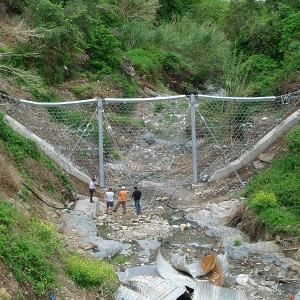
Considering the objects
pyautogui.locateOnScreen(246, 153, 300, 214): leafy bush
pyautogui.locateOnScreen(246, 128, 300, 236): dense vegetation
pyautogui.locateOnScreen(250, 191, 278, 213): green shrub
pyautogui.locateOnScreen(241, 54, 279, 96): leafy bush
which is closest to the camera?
pyautogui.locateOnScreen(246, 128, 300, 236): dense vegetation

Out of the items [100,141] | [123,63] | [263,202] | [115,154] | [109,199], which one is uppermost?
[263,202]

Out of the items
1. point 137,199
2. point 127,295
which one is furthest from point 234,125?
point 127,295

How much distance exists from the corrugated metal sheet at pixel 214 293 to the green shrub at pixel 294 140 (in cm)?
520

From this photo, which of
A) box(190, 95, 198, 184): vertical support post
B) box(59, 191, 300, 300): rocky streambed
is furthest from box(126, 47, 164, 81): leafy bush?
box(59, 191, 300, 300): rocky streambed

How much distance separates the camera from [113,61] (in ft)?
71.4

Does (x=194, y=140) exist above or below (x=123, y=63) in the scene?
above

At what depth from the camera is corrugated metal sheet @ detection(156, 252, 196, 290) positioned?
9.96 metres

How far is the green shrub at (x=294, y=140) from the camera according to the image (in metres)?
13.8

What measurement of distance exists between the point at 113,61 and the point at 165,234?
33.4ft

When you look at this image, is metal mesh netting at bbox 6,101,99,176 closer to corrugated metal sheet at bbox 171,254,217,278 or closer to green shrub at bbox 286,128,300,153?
green shrub at bbox 286,128,300,153

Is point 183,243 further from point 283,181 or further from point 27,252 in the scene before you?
point 27,252

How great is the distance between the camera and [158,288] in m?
9.42

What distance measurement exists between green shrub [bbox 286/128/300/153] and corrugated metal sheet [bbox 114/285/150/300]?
5.98 m

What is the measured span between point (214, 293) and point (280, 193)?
4.16 metres
